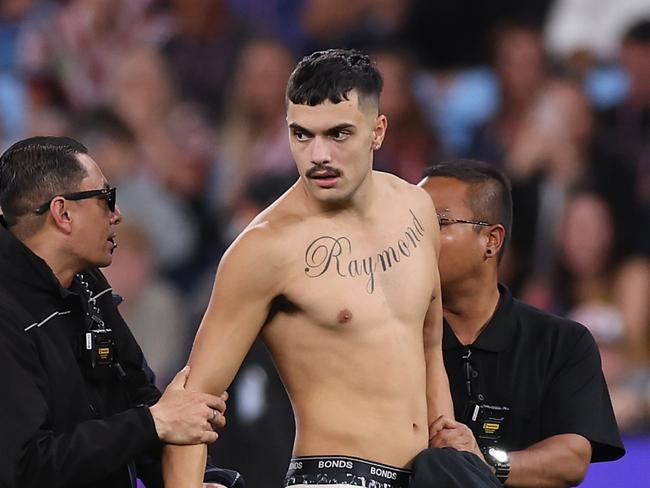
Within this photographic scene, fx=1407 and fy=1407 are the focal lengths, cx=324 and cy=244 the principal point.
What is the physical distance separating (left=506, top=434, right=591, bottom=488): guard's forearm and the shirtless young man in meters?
0.42

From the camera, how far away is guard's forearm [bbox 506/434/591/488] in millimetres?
3518

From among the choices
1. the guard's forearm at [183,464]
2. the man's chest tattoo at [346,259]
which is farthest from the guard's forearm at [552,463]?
the guard's forearm at [183,464]

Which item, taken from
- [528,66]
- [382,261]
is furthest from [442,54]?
[382,261]

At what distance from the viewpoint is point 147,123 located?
7297mm

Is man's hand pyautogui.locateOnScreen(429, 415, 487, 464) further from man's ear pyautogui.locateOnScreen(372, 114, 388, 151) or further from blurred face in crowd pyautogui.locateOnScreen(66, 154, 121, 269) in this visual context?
blurred face in crowd pyautogui.locateOnScreen(66, 154, 121, 269)

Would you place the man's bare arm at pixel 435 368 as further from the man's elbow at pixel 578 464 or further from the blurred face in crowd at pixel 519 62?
the blurred face in crowd at pixel 519 62

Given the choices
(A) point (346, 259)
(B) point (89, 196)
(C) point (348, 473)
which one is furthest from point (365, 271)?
(B) point (89, 196)

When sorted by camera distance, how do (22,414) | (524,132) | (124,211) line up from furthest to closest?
(524,132), (124,211), (22,414)

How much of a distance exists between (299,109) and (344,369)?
582mm

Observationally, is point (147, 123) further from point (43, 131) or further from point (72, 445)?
point (72, 445)

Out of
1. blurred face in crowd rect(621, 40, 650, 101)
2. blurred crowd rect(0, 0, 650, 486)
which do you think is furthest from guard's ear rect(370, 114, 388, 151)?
blurred face in crowd rect(621, 40, 650, 101)

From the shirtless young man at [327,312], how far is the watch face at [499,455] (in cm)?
34

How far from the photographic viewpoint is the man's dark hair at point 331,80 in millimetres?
3104

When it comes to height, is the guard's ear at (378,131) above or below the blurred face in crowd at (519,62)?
below
